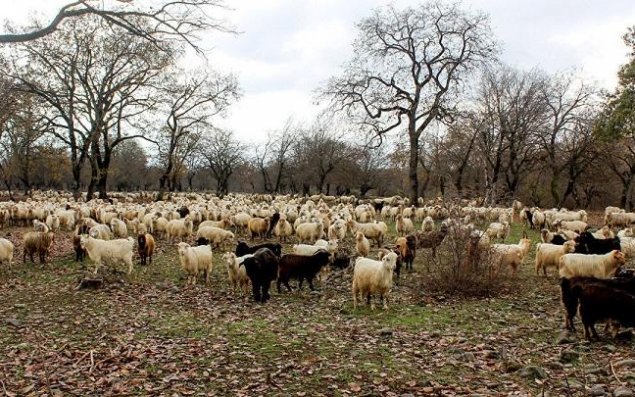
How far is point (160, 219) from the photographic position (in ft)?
65.9

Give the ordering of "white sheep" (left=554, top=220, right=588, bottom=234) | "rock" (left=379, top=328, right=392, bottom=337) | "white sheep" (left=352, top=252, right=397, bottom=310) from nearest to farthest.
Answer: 1. "rock" (left=379, top=328, right=392, bottom=337)
2. "white sheep" (left=352, top=252, right=397, bottom=310)
3. "white sheep" (left=554, top=220, right=588, bottom=234)

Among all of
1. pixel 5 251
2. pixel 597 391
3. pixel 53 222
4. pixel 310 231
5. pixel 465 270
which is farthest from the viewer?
pixel 53 222

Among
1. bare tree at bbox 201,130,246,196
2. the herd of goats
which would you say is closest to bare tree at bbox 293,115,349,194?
bare tree at bbox 201,130,246,196

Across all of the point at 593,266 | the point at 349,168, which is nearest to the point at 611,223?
the point at 593,266

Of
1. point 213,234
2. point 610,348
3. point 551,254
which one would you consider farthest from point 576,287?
point 213,234

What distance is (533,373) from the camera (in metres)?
6.49

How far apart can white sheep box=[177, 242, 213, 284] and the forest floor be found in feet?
1.76

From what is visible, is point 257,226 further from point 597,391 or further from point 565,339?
point 597,391

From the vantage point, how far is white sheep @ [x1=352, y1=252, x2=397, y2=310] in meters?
9.89

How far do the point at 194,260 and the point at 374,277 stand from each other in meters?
4.88

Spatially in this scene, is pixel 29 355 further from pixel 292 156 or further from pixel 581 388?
pixel 292 156

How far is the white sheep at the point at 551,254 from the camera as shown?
12781 millimetres

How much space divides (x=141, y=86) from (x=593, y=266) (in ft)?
96.1

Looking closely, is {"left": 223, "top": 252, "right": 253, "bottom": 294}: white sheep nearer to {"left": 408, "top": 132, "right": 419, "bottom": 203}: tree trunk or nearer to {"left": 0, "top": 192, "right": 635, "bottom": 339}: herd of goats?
{"left": 0, "top": 192, "right": 635, "bottom": 339}: herd of goats
